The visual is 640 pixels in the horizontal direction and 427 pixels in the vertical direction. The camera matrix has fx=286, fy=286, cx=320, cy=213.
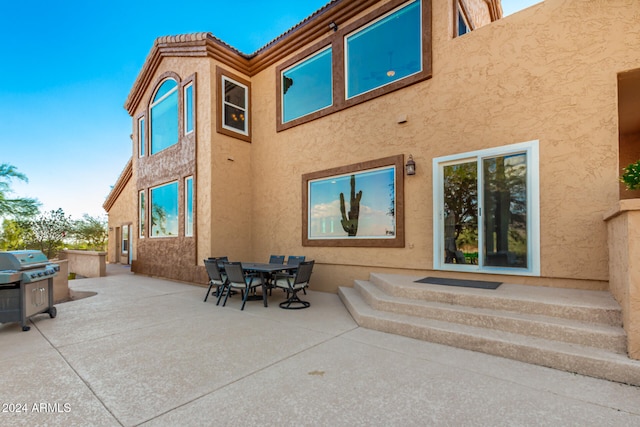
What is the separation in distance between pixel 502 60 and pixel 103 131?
101 feet

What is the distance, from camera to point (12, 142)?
75.2 feet

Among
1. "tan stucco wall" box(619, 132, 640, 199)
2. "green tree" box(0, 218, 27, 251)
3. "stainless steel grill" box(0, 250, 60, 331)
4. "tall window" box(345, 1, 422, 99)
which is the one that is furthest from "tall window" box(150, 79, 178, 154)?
"green tree" box(0, 218, 27, 251)

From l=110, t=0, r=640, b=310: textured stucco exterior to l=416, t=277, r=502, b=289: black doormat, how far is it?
0.24 meters

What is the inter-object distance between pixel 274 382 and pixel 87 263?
12.7 meters

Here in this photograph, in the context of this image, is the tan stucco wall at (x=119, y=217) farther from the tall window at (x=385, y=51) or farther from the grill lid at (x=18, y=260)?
the tall window at (x=385, y=51)

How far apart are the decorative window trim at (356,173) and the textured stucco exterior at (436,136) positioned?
137mm

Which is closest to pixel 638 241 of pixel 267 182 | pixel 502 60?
pixel 502 60

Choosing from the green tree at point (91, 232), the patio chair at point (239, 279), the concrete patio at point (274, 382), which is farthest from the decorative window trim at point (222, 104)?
the green tree at point (91, 232)

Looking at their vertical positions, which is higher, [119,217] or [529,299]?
[119,217]

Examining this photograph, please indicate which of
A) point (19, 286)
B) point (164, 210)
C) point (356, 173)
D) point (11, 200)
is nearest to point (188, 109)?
point (164, 210)

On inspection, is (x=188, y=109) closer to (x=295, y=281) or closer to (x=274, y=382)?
(x=295, y=281)

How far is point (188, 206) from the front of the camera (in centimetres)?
923

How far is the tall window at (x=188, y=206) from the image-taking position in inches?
360

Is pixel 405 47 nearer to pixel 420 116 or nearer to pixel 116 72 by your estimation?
pixel 420 116
